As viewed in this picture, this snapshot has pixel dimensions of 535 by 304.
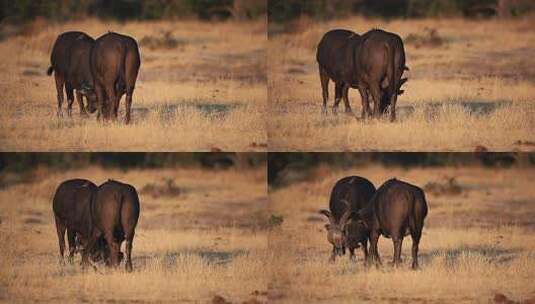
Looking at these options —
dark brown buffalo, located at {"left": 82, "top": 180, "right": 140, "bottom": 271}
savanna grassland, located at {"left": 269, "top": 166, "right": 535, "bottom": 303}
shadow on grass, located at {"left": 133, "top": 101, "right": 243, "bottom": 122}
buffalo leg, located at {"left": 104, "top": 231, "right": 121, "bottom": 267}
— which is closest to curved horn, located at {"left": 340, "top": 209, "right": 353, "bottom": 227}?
savanna grassland, located at {"left": 269, "top": 166, "right": 535, "bottom": 303}

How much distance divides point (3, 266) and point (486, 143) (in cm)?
267

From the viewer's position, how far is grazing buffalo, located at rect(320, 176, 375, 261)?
22.5 feet

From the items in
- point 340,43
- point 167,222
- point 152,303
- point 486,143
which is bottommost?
point 152,303

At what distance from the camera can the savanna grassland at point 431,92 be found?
22.5ft

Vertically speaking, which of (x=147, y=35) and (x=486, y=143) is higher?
(x=147, y=35)

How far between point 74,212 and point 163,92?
0.80 metres

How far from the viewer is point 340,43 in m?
6.92

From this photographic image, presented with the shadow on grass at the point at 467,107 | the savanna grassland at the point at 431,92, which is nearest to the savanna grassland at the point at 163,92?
the savanna grassland at the point at 431,92

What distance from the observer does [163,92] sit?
22.9 ft

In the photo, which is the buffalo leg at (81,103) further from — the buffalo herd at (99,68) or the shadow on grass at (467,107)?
the shadow on grass at (467,107)

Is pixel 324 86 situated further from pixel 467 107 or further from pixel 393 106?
pixel 467 107

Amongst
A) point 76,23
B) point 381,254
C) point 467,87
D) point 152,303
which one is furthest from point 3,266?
point 467,87

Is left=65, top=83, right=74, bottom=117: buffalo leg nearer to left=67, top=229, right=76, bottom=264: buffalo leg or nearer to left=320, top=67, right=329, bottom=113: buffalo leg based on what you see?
left=67, top=229, right=76, bottom=264: buffalo leg

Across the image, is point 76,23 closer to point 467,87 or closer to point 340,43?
point 340,43
